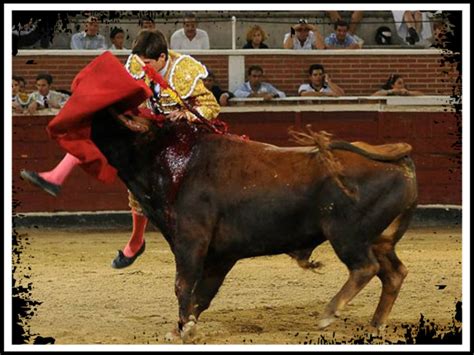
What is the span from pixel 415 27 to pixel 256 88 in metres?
1.52

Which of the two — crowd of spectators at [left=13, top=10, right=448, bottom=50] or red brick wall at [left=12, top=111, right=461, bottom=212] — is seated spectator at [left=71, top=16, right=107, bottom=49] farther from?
red brick wall at [left=12, top=111, right=461, bottom=212]

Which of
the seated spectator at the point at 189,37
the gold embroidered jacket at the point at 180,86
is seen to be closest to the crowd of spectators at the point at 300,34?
the seated spectator at the point at 189,37

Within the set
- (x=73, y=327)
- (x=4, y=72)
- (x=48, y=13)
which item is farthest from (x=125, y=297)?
(x=48, y=13)

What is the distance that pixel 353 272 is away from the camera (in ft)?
15.7

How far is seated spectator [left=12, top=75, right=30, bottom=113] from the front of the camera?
29.7ft

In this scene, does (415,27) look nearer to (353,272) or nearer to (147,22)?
(147,22)

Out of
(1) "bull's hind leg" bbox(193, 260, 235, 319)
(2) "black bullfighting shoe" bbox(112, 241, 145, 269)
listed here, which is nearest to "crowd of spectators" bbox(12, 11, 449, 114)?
(2) "black bullfighting shoe" bbox(112, 241, 145, 269)

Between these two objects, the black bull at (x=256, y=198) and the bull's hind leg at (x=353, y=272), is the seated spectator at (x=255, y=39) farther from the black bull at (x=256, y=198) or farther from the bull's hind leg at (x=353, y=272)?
the bull's hind leg at (x=353, y=272)

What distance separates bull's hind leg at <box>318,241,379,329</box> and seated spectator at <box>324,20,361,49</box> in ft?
17.0

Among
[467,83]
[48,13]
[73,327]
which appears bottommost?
[73,327]

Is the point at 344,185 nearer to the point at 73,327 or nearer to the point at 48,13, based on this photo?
the point at 73,327

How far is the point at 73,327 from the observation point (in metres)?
5.25

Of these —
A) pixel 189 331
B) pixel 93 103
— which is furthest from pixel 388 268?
pixel 93 103

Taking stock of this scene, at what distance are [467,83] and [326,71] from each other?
13.0ft
